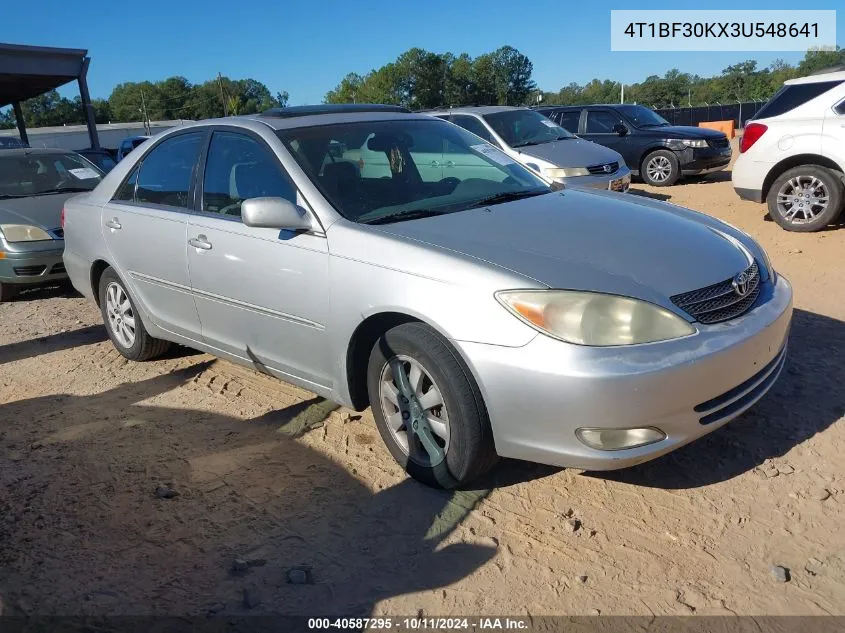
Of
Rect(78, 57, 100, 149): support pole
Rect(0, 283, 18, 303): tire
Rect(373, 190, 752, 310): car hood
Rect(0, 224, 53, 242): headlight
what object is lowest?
Rect(0, 283, 18, 303): tire

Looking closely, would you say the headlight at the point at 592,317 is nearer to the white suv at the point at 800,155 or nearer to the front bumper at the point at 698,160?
the white suv at the point at 800,155

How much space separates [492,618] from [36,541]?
1.95m

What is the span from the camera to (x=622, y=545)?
8.97ft

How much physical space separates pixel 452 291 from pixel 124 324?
3.20 metres

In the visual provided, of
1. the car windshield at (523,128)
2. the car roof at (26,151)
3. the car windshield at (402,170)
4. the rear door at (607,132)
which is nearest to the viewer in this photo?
the car windshield at (402,170)

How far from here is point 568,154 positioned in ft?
31.9

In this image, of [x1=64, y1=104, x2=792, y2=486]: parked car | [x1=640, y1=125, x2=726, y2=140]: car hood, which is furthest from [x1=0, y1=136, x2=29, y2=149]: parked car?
[x1=640, y1=125, x2=726, y2=140]: car hood

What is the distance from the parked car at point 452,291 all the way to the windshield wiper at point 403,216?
0.02 m

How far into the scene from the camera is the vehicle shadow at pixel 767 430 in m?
3.19

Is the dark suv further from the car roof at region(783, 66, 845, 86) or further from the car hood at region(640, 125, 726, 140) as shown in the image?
the car roof at region(783, 66, 845, 86)

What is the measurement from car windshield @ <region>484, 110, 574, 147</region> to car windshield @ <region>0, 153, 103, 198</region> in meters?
5.38

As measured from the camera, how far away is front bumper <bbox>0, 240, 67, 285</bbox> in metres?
7.10

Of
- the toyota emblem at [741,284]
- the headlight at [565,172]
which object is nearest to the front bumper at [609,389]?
the toyota emblem at [741,284]

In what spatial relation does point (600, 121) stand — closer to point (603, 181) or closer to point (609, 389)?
point (603, 181)
